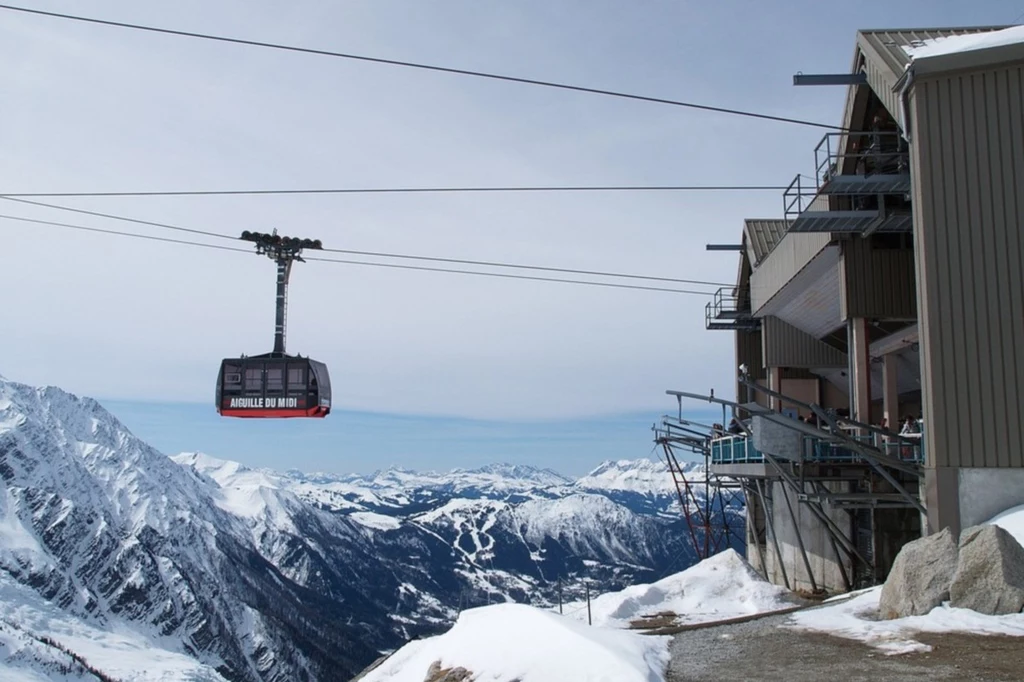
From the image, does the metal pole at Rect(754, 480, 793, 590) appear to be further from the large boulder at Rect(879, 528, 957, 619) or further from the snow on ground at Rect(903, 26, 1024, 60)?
the large boulder at Rect(879, 528, 957, 619)

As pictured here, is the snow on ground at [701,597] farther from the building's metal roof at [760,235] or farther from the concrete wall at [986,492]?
the building's metal roof at [760,235]

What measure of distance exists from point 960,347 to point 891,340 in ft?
37.3

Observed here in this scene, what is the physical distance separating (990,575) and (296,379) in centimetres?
1687

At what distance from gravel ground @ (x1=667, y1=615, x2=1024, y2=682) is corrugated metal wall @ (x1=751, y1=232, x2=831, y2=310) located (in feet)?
46.5

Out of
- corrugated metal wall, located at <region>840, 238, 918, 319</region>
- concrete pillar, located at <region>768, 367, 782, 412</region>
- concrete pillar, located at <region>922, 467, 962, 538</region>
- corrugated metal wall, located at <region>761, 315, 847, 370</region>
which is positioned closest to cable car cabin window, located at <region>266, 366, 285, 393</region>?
corrugated metal wall, located at <region>840, 238, 918, 319</region>

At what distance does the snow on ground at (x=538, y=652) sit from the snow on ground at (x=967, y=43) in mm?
13057

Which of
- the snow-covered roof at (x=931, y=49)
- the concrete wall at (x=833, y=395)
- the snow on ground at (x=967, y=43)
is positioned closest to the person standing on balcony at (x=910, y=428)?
the snow-covered roof at (x=931, y=49)

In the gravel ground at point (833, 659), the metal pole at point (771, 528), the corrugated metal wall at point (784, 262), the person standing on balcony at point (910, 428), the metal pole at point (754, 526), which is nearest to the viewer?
the gravel ground at point (833, 659)

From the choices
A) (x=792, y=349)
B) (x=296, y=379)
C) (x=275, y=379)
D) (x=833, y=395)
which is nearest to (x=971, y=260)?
(x=296, y=379)

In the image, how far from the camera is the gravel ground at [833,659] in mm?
10258

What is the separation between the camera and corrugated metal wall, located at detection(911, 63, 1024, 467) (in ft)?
56.6

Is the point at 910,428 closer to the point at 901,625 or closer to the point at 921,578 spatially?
the point at 921,578

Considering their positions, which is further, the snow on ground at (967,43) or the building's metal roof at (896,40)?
the building's metal roof at (896,40)

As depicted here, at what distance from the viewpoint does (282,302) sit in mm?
20891
